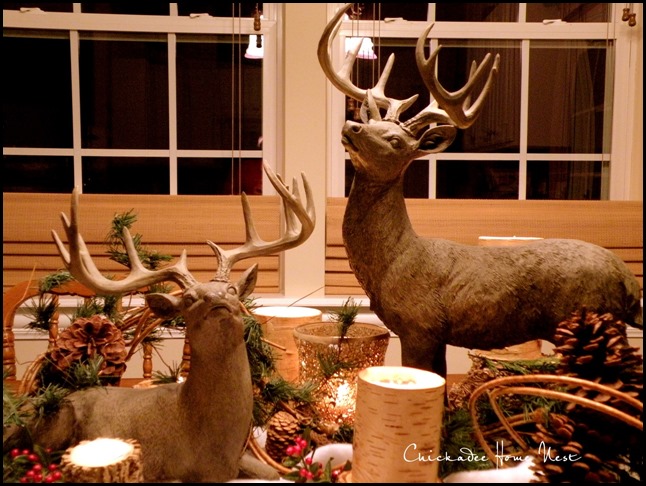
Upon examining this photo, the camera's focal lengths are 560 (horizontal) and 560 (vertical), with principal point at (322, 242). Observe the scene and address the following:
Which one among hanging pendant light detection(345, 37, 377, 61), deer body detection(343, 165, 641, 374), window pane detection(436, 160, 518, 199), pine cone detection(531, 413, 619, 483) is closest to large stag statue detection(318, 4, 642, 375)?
deer body detection(343, 165, 641, 374)

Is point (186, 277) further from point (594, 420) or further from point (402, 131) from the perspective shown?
point (594, 420)

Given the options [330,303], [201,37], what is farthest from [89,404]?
[201,37]

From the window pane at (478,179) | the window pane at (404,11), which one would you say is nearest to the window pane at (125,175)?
the window pane at (404,11)

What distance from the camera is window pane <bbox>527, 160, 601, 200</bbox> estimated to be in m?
2.26

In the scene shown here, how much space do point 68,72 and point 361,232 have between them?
1.72 metres

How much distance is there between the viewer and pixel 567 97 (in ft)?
7.28

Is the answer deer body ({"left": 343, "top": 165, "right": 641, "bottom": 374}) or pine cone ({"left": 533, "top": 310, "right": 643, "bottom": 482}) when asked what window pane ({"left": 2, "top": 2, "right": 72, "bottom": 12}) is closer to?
deer body ({"left": 343, "top": 165, "right": 641, "bottom": 374})

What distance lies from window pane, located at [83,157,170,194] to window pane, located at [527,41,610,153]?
Answer: 4.87ft

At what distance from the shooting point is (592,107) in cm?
222

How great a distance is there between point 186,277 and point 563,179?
6.30 ft

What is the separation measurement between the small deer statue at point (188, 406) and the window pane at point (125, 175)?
60.1 inches

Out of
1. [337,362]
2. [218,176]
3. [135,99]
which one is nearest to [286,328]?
[337,362]

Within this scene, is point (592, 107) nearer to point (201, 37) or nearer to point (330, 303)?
point (330, 303)

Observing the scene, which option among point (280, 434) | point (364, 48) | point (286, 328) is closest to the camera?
point (280, 434)
